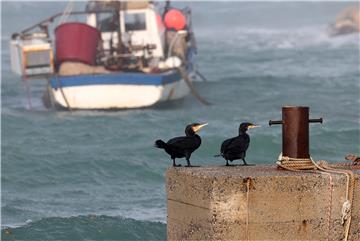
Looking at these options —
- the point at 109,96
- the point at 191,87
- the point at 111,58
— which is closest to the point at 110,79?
the point at 109,96

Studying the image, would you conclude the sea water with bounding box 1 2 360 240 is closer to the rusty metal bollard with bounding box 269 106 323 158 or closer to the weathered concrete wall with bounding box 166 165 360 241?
the rusty metal bollard with bounding box 269 106 323 158

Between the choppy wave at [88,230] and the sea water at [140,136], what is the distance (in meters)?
0.01

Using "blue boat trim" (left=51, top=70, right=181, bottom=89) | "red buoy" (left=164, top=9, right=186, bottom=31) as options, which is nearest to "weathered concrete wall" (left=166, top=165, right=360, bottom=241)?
"blue boat trim" (left=51, top=70, right=181, bottom=89)

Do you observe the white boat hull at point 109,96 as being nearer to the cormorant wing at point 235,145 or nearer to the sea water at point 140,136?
the sea water at point 140,136

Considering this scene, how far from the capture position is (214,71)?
44219mm

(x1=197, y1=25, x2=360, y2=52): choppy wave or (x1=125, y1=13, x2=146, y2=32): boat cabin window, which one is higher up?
(x1=125, y1=13, x2=146, y2=32): boat cabin window

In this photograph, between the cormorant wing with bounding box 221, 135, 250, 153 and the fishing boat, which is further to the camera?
the fishing boat

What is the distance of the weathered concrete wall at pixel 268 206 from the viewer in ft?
26.3

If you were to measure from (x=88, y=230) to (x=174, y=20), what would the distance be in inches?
880

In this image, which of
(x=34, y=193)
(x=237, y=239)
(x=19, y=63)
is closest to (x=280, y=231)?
(x=237, y=239)

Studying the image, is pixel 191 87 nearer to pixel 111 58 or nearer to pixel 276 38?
pixel 111 58

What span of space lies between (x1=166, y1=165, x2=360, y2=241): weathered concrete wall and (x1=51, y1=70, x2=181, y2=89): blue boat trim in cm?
2346

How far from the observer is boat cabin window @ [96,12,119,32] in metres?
34.3

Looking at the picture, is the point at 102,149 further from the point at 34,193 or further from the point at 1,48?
the point at 1,48
